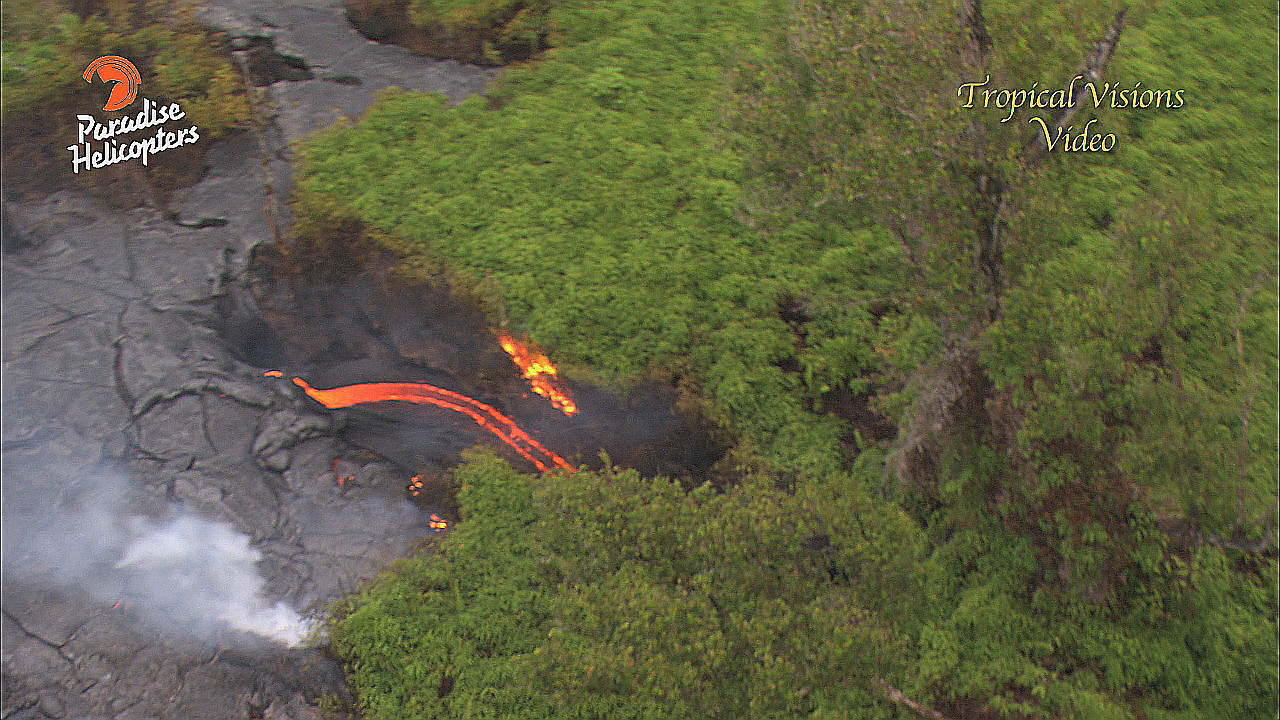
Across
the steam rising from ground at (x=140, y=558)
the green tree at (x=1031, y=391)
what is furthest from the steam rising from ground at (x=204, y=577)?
the green tree at (x=1031, y=391)

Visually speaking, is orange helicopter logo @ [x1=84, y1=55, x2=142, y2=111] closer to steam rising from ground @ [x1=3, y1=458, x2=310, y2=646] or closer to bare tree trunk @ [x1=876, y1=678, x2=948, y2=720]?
steam rising from ground @ [x1=3, y1=458, x2=310, y2=646]

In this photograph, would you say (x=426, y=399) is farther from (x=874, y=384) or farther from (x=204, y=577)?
(x=874, y=384)

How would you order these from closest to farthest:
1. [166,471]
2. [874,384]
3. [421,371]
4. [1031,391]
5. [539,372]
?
[1031,391] → [166,471] → [874,384] → [539,372] → [421,371]

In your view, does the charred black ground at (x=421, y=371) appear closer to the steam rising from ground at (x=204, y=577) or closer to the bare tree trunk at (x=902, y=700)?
the steam rising from ground at (x=204, y=577)

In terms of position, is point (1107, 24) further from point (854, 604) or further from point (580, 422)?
point (580, 422)

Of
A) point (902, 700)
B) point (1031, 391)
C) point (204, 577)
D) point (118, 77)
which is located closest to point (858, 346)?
point (1031, 391)

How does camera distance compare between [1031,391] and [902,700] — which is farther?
[1031,391]

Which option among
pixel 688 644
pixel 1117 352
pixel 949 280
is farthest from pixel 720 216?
pixel 688 644
